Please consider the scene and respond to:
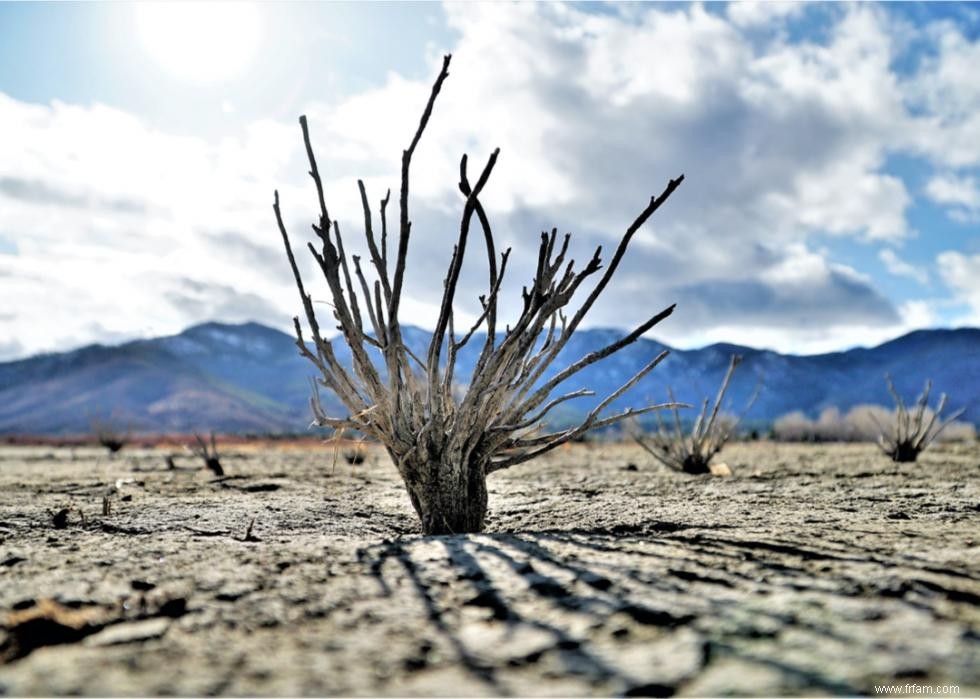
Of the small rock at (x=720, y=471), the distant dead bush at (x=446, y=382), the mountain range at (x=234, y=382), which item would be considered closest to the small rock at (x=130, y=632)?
the distant dead bush at (x=446, y=382)

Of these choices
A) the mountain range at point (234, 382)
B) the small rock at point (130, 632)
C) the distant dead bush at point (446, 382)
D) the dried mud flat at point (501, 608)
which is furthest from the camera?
the mountain range at point (234, 382)

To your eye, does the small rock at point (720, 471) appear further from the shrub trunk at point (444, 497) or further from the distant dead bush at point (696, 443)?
the shrub trunk at point (444, 497)

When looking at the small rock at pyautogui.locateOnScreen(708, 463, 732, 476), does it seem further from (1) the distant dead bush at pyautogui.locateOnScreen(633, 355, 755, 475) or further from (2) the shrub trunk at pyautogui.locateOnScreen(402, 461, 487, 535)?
(2) the shrub trunk at pyautogui.locateOnScreen(402, 461, 487, 535)

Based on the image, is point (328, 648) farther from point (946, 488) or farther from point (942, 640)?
point (946, 488)

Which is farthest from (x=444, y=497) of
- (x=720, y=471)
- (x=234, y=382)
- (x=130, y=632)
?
(x=234, y=382)

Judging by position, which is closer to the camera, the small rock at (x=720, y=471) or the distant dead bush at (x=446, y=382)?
the distant dead bush at (x=446, y=382)

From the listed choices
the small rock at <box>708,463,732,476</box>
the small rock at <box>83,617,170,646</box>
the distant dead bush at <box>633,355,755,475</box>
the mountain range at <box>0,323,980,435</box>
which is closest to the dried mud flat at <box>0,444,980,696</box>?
the small rock at <box>83,617,170,646</box>

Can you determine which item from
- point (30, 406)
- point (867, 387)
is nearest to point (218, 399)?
point (30, 406)
